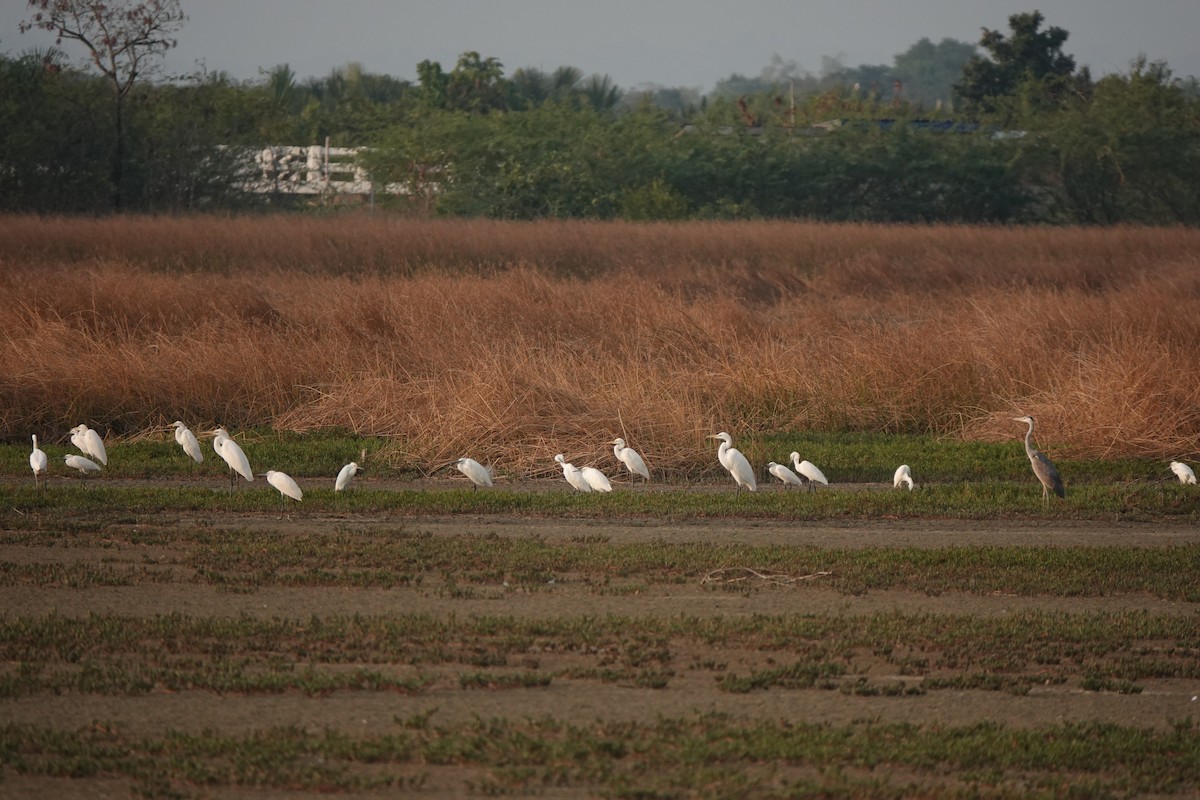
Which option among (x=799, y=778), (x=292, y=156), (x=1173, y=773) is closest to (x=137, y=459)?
(x=799, y=778)

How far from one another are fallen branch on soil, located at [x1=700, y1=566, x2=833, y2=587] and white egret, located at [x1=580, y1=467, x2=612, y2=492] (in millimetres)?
2955

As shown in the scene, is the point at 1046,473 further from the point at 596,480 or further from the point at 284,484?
the point at 284,484

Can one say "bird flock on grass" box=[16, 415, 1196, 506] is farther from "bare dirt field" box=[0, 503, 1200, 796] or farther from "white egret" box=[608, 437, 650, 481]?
"bare dirt field" box=[0, 503, 1200, 796]

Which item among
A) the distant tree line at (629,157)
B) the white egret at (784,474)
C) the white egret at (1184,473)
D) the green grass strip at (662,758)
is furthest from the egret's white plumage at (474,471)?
the distant tree line at (629,157)

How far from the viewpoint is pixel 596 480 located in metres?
11.9

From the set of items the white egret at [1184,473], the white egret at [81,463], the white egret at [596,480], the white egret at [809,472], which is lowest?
the white egret at [81,463]

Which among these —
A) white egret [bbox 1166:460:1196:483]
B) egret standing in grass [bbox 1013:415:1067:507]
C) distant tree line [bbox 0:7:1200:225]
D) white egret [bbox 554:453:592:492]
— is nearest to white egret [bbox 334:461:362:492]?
white egret [bbox 554:453:592:492]

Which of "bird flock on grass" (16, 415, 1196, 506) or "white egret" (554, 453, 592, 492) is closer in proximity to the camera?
"bird flock on grass" (16, 415, 1196, 506)

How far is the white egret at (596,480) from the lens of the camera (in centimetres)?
1184

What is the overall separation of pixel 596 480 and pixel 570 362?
3.53 metres

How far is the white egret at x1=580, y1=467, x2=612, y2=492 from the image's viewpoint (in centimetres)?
1184

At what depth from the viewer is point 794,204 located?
42312mm

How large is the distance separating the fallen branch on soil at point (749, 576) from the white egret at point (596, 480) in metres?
2.95

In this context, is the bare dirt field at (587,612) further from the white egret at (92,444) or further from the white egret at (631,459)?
the white egret at (92,444)
